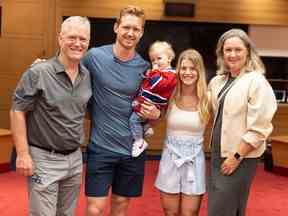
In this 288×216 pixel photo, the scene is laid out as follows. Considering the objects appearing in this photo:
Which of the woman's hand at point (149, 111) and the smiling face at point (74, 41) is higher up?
the smiling face at point (74, 41)

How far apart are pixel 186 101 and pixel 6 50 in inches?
214

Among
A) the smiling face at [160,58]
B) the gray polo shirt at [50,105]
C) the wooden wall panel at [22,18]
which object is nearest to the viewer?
the gray polo shirt at [50,105]

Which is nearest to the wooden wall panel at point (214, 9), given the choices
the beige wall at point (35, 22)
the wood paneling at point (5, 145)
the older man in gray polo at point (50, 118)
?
Result: the beige wall at point (35, 22)

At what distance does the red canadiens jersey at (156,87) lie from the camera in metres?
2.98

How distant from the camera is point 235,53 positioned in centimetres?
274

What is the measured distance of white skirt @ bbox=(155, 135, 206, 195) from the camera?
3141 millimetres

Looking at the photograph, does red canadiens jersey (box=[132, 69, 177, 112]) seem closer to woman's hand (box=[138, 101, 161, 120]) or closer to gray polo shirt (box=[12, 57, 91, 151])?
woman's hand (box=[138, 101, 161, 120])

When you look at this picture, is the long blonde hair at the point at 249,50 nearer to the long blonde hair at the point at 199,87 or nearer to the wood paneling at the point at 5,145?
the long blonde hair at the point at 199,87

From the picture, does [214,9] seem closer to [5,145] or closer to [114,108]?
[5,145]

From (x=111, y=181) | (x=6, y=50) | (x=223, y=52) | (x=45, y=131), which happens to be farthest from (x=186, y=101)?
(x=6, y=50)

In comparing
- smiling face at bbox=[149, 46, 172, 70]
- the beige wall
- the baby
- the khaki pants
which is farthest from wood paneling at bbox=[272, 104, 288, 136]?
the khaki pants

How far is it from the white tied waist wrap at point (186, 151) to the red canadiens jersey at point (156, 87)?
253 millimetres

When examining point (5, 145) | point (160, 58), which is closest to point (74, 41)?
point (160, 58)

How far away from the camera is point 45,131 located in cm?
254
